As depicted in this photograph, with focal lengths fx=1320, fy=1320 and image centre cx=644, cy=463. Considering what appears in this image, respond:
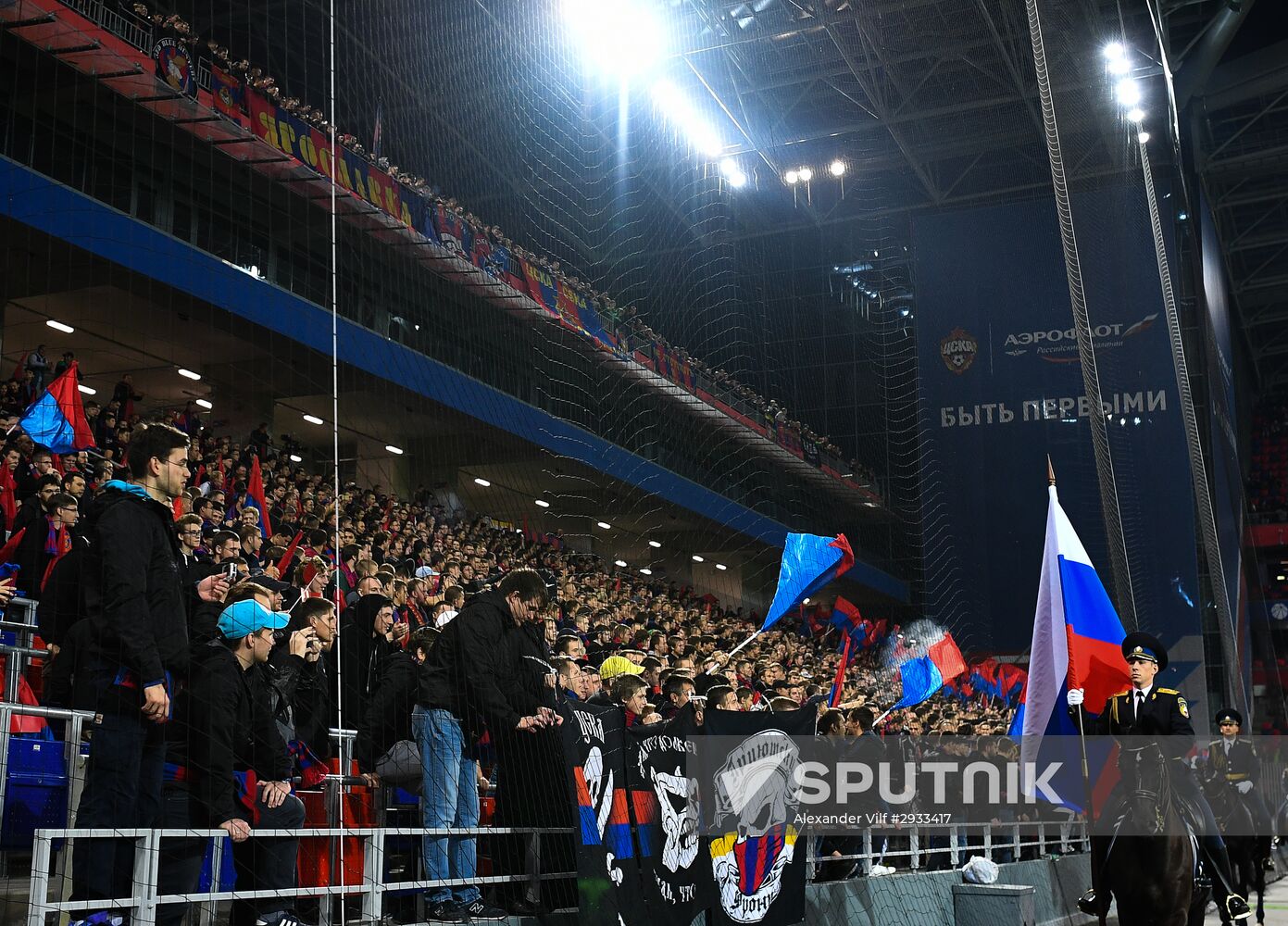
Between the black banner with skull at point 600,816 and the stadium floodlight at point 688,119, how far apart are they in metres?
13.8

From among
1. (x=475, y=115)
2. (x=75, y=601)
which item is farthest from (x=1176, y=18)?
(x=75, y=601)

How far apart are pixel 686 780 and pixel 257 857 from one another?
2924 millimetres

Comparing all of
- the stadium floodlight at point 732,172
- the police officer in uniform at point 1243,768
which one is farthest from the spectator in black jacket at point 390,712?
the stadium floodlight at point 732,172

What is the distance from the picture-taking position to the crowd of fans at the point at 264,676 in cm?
522

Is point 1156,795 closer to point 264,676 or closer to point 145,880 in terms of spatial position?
point 264,676

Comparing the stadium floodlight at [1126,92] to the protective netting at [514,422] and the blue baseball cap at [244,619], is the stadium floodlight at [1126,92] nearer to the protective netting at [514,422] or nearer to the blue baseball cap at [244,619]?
the protective netting at [514,422]

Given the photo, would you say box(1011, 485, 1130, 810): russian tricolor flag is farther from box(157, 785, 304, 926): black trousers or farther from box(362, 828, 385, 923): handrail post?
box(157, 785, 304, 926): black trousers

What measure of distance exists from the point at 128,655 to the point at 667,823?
12.6ft

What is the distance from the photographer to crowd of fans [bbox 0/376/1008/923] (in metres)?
5.22

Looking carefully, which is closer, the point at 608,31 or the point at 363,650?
the point at 363,650

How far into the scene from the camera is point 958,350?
36062 mm

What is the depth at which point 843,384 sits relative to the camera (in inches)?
1430

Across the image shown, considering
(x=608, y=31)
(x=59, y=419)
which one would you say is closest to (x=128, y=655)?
(x=59, y=419)

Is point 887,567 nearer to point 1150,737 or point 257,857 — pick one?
point 1150,737
